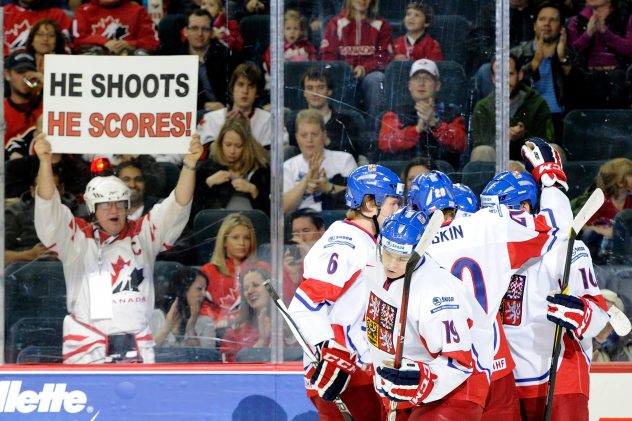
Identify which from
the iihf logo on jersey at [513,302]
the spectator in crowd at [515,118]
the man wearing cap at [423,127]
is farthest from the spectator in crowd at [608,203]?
the iihf logo on jersey at [513,302]

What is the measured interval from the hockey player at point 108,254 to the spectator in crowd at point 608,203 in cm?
182

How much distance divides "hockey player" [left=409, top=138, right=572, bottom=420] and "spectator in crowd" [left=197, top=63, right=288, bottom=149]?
1.44 metres

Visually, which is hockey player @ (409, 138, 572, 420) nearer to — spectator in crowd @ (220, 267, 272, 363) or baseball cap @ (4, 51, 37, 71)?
spectator in crowd @ (220, 267, 272, 363)

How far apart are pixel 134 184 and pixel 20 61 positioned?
744 mm

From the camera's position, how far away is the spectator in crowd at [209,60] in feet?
18.0

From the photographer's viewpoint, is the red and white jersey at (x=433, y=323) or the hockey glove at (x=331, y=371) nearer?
the red and white jersey at (x=433, y=323)

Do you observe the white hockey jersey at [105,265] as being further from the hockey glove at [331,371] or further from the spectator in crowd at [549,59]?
the spectator in crowd at [549,59]

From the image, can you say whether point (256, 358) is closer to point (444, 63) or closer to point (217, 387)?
point (217, 387)

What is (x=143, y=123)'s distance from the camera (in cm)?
545

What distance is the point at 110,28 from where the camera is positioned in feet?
18.1

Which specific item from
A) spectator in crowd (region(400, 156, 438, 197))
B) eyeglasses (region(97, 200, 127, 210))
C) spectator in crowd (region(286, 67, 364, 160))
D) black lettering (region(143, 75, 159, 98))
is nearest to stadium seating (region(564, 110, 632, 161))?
spectator in crowd (region(400, 156, 438, 197))

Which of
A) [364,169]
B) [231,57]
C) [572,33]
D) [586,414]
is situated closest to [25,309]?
[231,57]

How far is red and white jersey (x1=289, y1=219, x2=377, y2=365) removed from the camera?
14.0 feet

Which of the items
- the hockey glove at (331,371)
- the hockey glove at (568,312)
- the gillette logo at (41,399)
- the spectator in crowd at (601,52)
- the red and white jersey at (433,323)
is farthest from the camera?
the spectator in crowd at (601,52)
